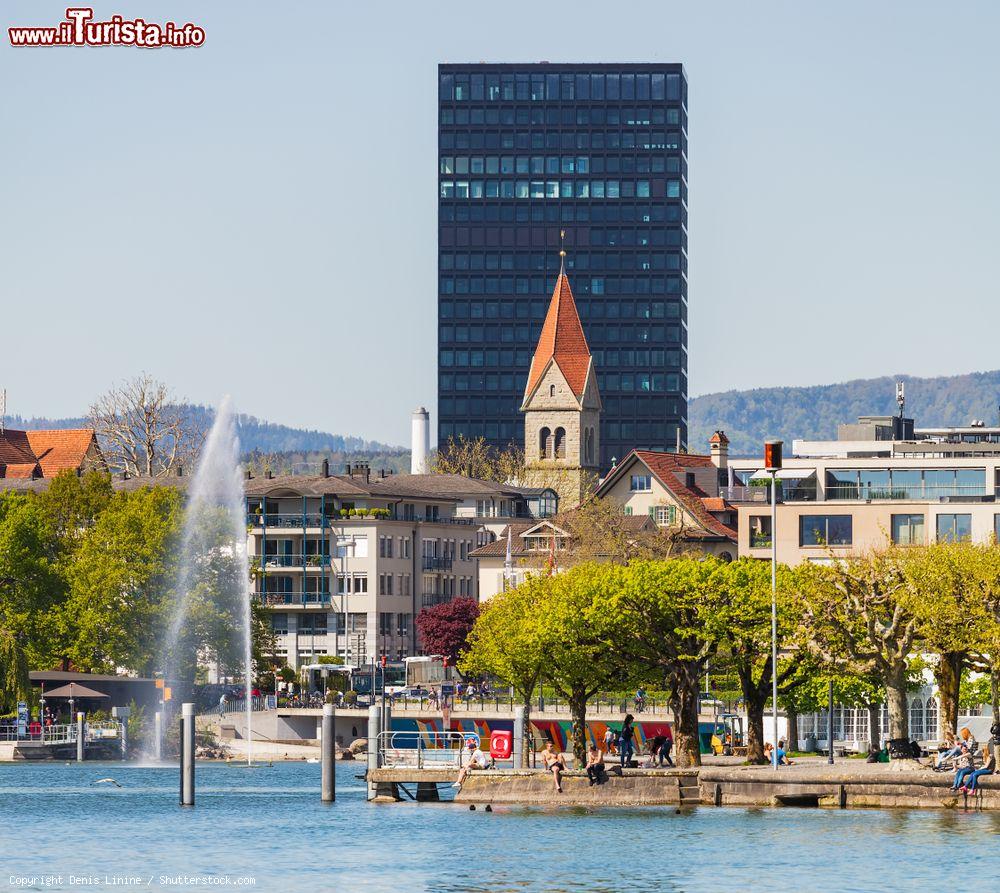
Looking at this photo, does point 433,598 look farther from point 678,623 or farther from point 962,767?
point 962,767

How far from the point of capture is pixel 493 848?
3081 inches

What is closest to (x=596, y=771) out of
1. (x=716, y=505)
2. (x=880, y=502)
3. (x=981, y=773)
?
(x=981, y=773)

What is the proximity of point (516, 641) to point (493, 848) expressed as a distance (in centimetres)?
3025

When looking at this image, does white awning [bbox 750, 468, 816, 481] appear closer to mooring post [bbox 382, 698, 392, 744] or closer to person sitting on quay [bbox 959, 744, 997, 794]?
mooring post [bbox 382, 698, 392, 744]

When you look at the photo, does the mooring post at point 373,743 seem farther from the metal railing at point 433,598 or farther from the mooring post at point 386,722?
the metal railing at point 433,598

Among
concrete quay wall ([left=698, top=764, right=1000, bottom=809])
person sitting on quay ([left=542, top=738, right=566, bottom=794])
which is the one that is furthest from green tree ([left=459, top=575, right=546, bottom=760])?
concrete quay wall ([left=698, top=764, right=1000, bottom=809])

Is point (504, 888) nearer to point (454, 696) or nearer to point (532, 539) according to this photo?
point (454, 696)

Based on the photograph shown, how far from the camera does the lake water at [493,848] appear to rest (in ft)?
227

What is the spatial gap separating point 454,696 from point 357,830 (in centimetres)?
6531

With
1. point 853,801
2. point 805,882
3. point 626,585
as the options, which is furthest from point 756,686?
point 805,882

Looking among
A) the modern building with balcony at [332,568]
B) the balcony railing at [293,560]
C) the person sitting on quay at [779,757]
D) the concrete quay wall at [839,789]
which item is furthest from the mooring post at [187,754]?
the balcony railing at [293,560]

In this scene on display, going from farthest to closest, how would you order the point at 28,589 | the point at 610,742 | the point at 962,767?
the point at 28,589 → the point at 610,742 → the point at 962,767

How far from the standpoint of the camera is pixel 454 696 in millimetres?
152250

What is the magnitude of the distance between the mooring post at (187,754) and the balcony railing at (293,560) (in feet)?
271
